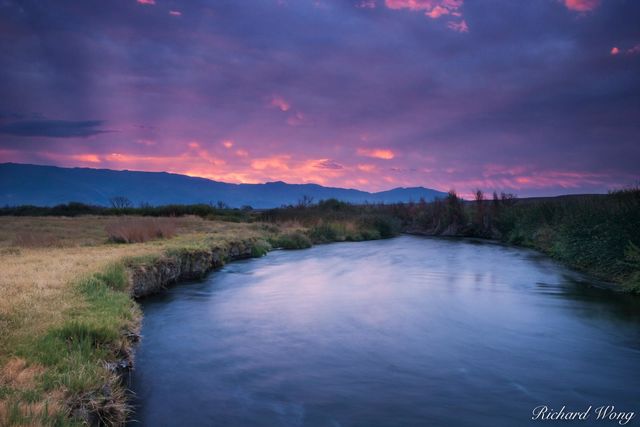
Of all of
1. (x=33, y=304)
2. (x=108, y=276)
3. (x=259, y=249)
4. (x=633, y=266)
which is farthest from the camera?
(x=259, y=249)

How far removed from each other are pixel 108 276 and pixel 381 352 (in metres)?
7.36

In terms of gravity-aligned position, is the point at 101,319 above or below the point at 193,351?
above

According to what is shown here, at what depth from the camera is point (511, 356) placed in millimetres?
9914

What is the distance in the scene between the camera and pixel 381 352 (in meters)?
10.2

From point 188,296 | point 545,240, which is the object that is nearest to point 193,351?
point 188,296

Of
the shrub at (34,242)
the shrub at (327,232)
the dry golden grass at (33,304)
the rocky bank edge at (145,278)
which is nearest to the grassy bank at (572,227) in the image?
the shrub at (327,232)

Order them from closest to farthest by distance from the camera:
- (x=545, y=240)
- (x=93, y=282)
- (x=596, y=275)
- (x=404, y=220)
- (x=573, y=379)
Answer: (x=573, y=379) → (x=93, y=282) → (x=596, y=275) → (x=545, y=240) → (x=404, y=220)

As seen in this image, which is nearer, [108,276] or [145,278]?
[108,276]

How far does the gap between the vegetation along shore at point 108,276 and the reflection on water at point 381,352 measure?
1.16 m

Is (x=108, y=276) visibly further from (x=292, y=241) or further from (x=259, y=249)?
(x=292, y=241)

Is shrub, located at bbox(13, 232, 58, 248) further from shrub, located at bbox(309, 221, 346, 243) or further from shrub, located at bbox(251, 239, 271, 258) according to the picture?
shrub, located at bbox(309, 221, 346, 243)

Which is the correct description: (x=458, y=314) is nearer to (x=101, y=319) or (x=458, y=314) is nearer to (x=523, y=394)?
(x=523, y=394)

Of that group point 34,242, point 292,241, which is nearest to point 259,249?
point 292,241

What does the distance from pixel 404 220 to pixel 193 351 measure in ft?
155
